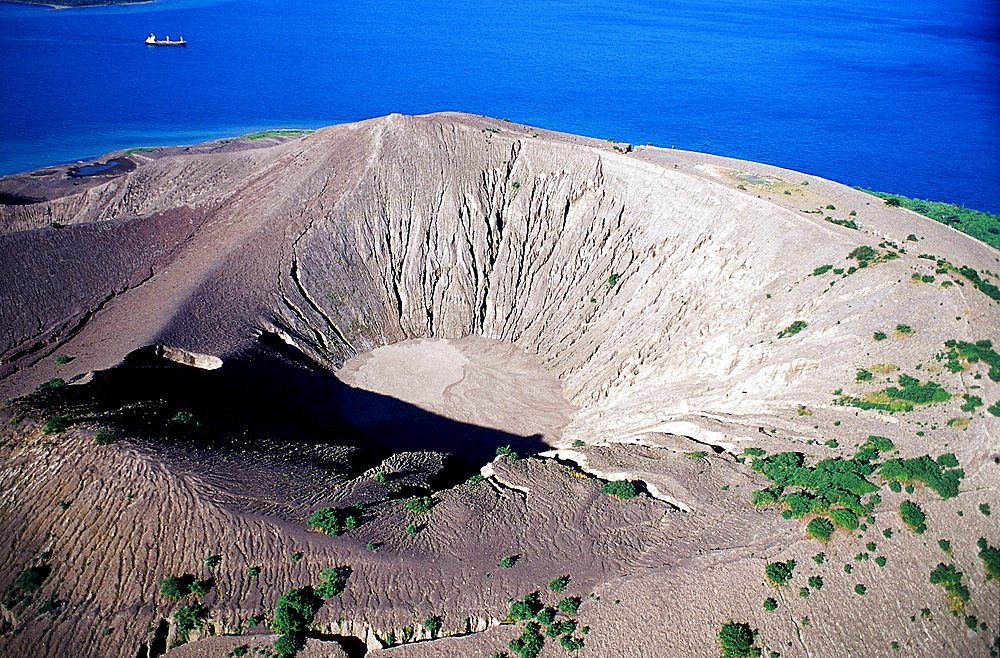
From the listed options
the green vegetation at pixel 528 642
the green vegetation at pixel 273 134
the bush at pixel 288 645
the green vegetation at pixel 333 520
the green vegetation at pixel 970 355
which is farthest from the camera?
the green vegetation at pixel 273 134

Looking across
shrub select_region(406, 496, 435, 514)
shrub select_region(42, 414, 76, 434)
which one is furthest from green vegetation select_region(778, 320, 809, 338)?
shrub select_region(42, 414, 76, 434)

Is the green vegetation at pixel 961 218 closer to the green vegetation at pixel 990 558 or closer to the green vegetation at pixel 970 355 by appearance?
the green vegetation at pixel 970 355

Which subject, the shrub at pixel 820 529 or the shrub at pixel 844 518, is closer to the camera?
the shrub at pixel 820 529

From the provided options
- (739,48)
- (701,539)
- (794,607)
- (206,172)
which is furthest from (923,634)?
(739,48)

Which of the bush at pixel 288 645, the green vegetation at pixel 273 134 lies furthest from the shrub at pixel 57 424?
the green vegetation at pixel 273 134

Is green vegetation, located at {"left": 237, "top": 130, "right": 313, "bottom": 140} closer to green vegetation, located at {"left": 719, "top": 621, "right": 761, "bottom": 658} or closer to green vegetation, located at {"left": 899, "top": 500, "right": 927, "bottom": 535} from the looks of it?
green vegetation, located at {"left": 719, "top": 621, "right": 761, "bottom": 658}

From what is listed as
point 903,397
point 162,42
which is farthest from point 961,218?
point 162,42
